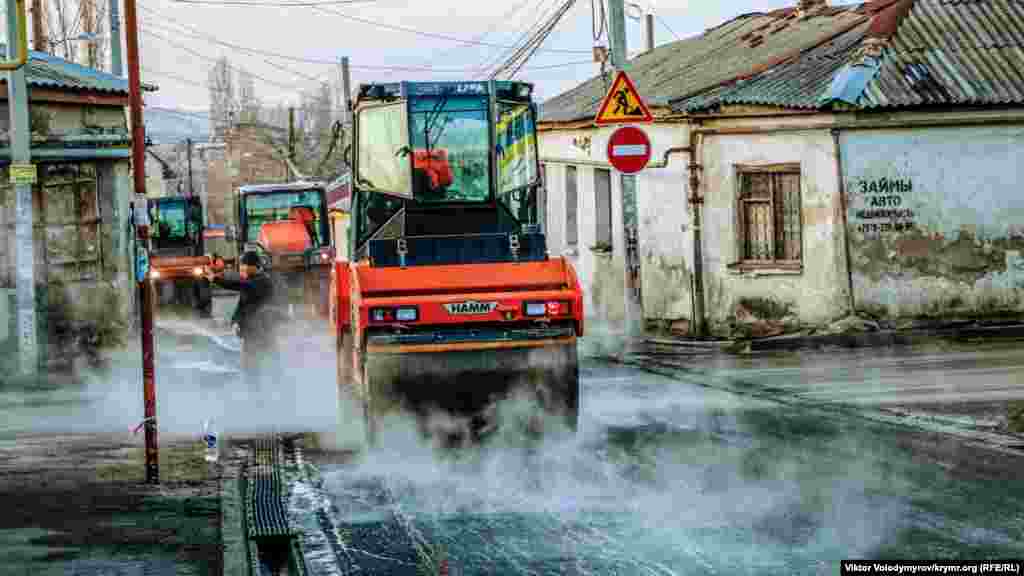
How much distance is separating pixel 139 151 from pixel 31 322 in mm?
10526

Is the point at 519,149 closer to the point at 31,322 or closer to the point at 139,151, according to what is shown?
the point at 139,151

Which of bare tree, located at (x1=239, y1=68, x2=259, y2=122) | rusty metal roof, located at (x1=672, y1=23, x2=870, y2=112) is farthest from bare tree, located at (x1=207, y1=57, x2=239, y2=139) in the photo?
rusty metal roof, located at (x1=672, y1=23, x2=870, y2=112)

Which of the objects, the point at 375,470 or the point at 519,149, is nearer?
the point at 375,470

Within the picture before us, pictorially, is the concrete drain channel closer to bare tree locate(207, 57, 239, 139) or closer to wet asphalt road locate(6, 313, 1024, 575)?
wet asphalt road locate(6, 313, 1024, 575)

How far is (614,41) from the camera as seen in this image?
2208 cm

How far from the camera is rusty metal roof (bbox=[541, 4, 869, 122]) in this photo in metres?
26.2

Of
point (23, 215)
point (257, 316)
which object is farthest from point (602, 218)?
point (257, 316)

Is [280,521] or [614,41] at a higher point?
[614,41]

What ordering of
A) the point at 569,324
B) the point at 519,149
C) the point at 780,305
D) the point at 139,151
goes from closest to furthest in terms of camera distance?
the point at 139,151 < the point at 569,324 < the point at 519,149 < the point at 780,305

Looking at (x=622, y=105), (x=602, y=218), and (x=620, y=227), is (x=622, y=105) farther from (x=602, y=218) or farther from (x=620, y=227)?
(x=602, y=218)

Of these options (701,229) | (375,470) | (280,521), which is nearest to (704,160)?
(701,229)

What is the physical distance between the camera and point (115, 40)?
31.1 m

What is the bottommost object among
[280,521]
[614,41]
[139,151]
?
[280,521]

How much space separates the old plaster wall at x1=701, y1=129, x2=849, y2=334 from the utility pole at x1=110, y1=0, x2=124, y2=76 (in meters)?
13.8
